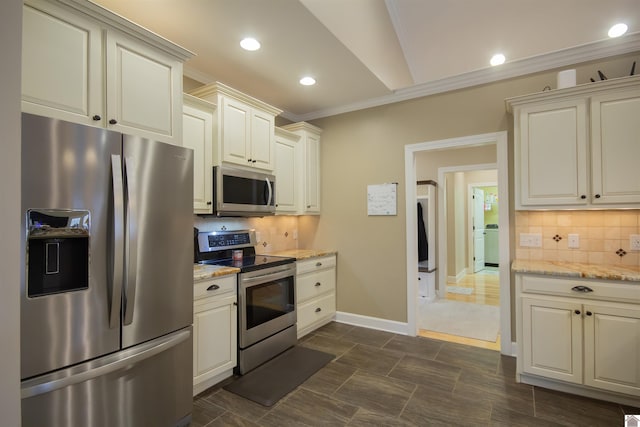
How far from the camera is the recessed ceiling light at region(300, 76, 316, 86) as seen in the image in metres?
3.11

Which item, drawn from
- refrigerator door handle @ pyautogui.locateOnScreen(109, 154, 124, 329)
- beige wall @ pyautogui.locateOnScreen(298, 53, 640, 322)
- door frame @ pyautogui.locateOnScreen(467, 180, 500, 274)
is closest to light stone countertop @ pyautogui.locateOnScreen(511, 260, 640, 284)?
beige wall @ pyautogui.locateOnScreen(298, 53, 640, 322)

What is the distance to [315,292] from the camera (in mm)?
3621

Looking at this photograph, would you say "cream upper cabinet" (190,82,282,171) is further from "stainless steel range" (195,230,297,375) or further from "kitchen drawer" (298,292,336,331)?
"kitchen drawer" (298,292,336,331)

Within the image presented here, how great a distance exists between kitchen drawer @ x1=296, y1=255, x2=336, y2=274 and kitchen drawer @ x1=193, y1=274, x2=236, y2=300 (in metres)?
0.92

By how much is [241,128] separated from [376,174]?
5.49 feet

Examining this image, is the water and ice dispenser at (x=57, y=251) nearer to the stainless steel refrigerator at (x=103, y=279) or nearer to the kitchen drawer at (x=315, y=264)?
the stainless steel refrigerator at (x=103, y=279)

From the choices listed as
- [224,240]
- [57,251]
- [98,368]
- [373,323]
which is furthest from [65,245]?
[373,323]

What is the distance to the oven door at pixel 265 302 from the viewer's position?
2.62 meters

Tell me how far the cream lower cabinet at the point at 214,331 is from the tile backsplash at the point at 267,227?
2.51 ft

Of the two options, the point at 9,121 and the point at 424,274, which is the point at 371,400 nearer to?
the point at 9,121

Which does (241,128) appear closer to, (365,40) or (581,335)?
(365,40)

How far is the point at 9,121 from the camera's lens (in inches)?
40.7

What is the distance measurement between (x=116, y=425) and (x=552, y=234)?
348 centimetres

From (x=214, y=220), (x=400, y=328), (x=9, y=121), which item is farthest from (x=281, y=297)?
(x=9, y=121)
